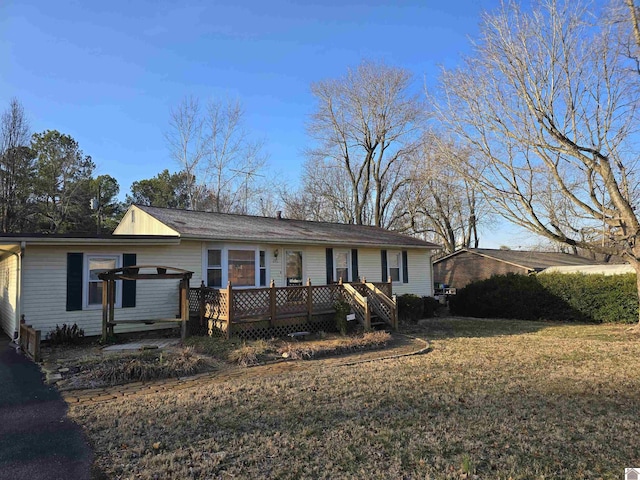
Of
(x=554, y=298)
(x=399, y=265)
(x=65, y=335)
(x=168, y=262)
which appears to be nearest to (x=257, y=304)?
(x=168, y=262)

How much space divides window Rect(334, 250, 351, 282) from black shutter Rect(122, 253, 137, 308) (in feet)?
23.5

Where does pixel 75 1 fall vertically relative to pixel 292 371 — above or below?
above

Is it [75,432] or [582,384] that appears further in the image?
[582,384]

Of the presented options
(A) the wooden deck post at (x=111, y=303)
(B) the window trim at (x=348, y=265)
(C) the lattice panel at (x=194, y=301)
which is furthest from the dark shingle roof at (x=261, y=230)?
(A) the wooden deck post at (x=111, y=303)

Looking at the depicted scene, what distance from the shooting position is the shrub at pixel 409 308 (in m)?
15.3

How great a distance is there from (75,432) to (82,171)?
30.0 meters

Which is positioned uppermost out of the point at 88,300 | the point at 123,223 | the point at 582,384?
the point at 123,223

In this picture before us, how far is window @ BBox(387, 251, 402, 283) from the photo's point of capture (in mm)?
17391

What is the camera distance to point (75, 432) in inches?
177

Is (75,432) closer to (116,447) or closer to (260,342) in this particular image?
(116,447)

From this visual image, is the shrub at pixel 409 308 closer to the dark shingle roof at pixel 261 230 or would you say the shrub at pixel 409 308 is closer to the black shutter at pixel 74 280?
the dark shingle roof at pixel 261 230

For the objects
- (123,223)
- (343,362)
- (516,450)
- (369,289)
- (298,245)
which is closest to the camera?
(516,450)

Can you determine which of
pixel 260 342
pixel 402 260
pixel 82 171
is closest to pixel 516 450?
pixel 260 342

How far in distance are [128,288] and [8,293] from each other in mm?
4357
